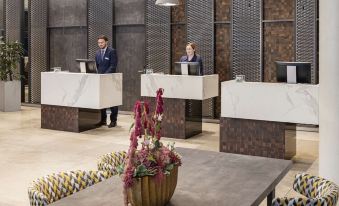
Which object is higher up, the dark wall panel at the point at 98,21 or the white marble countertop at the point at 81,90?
the dark wall panel at the point at 98,21

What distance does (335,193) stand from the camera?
2.78 meters

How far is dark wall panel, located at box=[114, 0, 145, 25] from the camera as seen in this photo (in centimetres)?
1150

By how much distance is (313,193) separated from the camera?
3.09 m

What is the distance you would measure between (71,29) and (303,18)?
6305 millimetres

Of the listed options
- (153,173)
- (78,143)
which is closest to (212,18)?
(78,143)

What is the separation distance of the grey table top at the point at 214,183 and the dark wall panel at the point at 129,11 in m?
8.24

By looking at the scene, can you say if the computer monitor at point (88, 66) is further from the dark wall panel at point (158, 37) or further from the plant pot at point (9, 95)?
the plant pot at point (9, 95)

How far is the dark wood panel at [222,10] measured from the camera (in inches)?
414

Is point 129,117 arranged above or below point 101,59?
below

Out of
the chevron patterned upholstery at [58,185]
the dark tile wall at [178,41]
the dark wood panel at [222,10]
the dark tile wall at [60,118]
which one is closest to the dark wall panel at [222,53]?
the dark wood panel at [222,10]

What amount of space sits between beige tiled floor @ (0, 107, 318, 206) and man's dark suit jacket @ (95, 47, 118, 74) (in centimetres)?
124

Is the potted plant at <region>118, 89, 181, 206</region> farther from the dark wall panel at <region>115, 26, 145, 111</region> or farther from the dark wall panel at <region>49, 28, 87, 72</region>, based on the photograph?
the dark wall panel at <region>49, 28, 87, 72</region>

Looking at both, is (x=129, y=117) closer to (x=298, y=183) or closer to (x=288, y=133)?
(x=288, y=133)

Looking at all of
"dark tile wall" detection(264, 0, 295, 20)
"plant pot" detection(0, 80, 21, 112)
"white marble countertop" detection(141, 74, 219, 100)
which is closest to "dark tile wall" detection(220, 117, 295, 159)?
"white marble countertop" detection(141, 74, 219, 100)
